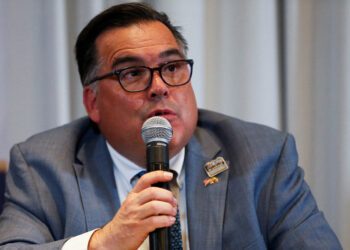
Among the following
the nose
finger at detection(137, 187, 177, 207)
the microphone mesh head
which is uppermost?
the nose

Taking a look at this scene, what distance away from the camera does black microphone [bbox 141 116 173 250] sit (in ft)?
3.65

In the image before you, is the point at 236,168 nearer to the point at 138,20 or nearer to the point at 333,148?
the point at 138,20

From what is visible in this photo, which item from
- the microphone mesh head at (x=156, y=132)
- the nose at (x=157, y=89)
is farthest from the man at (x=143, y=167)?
the microphone mesh head at (x=156, y=132)

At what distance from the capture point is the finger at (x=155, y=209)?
1.14 metres

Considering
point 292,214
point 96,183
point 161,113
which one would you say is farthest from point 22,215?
point 292,214

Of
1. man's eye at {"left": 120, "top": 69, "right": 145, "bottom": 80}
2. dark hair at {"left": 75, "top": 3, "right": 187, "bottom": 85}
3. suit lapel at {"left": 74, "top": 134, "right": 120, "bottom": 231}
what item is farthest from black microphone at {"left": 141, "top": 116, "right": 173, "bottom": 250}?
dark hair at {"left": 75, "top": 3, "right": 187, "bottom": 85}

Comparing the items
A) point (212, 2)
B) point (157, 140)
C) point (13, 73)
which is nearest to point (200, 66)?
point (212, 2)

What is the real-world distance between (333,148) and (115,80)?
4.84 feet

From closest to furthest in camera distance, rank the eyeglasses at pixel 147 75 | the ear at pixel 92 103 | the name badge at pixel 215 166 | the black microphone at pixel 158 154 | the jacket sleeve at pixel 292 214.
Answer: the black microphone at pixel 158 154 → the jacket sleeve at pixel 292 214 → the eyeglasses at pixel 147 75 → the name badge at pixel 215 166 → the ear at pixel 92 103

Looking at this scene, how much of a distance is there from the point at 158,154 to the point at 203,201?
649 mm

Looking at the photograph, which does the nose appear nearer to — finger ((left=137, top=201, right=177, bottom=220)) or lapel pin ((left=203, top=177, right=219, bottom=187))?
lapel pin ((left=203, top=177, right=219, bottom=187))

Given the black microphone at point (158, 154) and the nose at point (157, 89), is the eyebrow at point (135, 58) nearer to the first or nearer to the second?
the nose at point (157, 89)

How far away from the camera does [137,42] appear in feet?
5.79

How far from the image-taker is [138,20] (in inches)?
72.7
